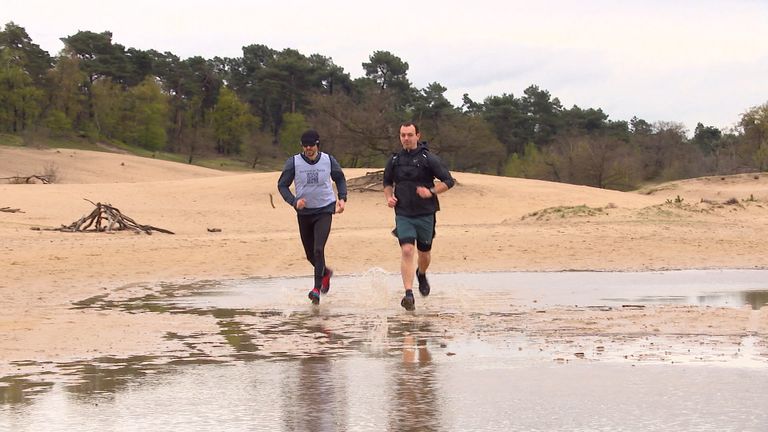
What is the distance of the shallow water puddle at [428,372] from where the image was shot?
5.73m

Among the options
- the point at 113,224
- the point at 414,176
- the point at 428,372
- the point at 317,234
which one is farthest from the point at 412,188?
the point at 113,224

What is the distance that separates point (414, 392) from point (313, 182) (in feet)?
19.5

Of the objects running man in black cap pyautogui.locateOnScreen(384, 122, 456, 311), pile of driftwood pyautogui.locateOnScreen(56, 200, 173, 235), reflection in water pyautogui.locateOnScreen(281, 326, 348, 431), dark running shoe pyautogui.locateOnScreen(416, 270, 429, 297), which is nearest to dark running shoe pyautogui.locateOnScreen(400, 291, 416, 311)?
running man in black cap pyautogui.locateOnScreen(384, 122, 456, 311)

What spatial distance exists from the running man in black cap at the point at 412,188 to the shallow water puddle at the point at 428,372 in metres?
0.80

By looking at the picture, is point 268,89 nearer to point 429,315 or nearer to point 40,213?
point 40,213

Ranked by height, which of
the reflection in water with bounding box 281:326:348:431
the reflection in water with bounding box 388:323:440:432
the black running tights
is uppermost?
the black running tights

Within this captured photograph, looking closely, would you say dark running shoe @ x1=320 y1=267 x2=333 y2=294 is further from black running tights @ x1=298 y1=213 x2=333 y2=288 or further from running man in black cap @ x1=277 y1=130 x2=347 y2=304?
black running tights @ x1=298 y1=213 x2=333 y2=288

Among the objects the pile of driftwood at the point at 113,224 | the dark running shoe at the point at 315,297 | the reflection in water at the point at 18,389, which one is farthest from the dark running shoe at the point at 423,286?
the pile of driftwood at the point at 113,224

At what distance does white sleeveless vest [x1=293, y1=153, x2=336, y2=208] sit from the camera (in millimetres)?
12148

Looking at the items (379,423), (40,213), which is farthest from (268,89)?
(379,423)

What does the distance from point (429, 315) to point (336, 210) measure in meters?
2.01

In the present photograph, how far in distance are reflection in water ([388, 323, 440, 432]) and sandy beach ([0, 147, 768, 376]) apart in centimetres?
193

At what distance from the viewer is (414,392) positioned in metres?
6.45

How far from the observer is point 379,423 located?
5.59 meters
